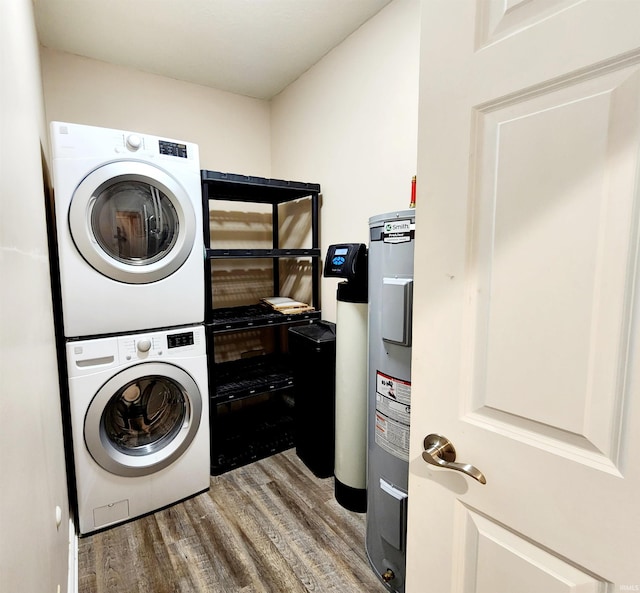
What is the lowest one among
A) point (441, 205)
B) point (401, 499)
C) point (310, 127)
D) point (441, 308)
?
point (401, 499)

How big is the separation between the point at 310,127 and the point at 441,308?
7.23 feet

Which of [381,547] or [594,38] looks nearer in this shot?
[594,38]

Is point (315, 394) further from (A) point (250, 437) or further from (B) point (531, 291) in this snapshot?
(B) point (531, 291)

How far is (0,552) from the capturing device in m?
0.54

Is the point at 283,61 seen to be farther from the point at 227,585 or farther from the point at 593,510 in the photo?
the point at 227,585

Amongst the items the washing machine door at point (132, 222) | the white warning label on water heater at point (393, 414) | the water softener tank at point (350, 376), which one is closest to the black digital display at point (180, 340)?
the washing machine door at point (132, 222)

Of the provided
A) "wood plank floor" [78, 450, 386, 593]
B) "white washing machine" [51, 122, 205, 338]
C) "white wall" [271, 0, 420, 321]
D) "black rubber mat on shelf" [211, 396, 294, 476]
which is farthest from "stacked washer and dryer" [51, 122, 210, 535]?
"white wall" [271, 0, 420, 321]

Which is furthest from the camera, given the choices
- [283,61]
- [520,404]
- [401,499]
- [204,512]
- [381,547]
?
[283,61]

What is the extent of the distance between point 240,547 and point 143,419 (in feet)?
2.79

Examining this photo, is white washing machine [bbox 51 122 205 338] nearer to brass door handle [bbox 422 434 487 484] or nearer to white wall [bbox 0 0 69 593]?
white wall [bbox 0 0 69 593]

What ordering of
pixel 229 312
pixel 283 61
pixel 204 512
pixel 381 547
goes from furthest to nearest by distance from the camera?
1. pixel 229 312
2. pixel 283 61
3. pixel 204 512
4. pixel 381 547

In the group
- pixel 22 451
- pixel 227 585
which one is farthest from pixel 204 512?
pixel 22 451

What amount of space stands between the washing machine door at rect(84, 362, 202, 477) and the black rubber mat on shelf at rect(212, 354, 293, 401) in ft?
0.72

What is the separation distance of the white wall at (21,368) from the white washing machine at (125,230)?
1.37 feet
